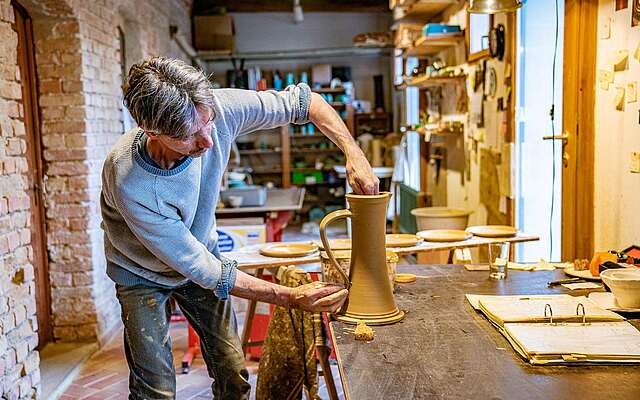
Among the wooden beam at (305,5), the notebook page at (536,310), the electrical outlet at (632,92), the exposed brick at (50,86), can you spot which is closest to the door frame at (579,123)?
the electrical outlet at (632,92)

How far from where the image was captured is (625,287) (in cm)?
194

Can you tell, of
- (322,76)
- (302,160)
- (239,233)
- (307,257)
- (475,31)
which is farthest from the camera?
(302,160)

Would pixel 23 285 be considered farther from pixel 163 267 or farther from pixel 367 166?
pixel 367 166

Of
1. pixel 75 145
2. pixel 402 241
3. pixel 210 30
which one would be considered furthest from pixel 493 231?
pixel 210 30

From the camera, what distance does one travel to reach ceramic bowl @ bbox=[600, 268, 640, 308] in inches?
76.0

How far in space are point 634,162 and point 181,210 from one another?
1.92 metres

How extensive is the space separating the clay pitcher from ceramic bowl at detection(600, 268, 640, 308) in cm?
64

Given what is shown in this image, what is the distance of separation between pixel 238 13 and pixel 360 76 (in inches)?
82.9

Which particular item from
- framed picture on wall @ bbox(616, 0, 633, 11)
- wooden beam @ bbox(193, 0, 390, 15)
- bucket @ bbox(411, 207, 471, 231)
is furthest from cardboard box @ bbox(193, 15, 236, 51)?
framed picture on wall @ bbox(616, 0, 633, 11)

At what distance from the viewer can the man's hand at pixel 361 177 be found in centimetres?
199

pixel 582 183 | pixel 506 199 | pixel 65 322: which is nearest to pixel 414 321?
pixel 582 183

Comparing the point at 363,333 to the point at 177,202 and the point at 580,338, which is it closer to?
the point at 580,338

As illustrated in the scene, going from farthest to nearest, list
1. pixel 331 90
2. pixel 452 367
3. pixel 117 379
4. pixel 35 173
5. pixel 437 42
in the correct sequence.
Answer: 1. pixel 331 90
2. pixel 437 42
3. pixel 35 173
4. pixel 117 379
5. pixel 452 367

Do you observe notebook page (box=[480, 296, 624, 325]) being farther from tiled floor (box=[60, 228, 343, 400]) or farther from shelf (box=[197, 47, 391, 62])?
shelf (box=[197, 47, 391, 62])
